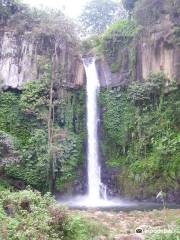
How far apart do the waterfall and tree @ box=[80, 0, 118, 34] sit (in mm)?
17522

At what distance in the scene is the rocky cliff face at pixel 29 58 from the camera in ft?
76.9

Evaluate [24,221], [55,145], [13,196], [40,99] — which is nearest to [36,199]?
[13,196]

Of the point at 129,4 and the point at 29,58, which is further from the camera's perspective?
the point at 129,4

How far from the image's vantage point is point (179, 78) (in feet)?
71.8

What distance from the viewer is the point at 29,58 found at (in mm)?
23828

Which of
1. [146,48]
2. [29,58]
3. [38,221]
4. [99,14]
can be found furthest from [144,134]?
[99,14]

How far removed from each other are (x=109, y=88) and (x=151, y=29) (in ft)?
12.8

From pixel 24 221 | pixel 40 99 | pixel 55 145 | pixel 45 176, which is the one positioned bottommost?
pixel 24 221

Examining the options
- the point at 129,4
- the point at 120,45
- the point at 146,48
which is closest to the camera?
the point at 146,48

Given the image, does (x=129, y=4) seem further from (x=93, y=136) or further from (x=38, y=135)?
(x=38, y=135)

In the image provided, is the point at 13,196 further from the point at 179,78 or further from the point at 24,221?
the point at 179,78

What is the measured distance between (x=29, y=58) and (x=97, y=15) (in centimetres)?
1979

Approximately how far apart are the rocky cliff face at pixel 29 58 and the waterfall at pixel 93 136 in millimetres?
667

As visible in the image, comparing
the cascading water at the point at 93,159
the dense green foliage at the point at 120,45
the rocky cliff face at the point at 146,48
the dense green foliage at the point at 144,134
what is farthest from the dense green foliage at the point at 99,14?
the dense green foliage at the point at 144,134
